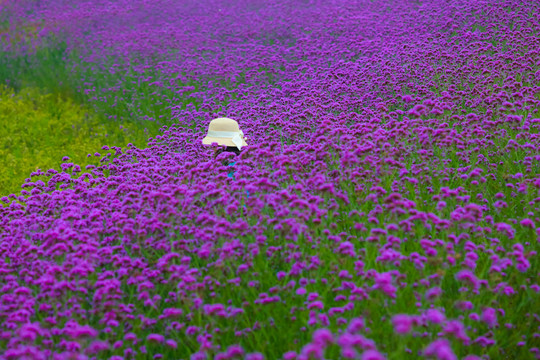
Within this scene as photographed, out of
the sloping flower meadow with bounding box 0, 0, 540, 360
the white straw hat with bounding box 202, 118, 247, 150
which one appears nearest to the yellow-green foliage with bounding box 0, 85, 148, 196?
the sloping flower meadow with bounding box 0, 0, 540, 360

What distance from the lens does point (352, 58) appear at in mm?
9258

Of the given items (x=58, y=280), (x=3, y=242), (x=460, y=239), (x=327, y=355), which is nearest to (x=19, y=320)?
(x=58, y=280)

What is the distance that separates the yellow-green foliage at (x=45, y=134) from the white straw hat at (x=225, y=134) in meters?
3.14

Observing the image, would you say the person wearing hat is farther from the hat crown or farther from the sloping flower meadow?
the sloping flower meadow

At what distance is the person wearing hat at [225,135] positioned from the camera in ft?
18.5

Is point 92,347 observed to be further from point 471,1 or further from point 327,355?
point 471,1

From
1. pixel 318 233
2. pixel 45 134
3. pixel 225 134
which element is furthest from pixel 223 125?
pixel 45 134

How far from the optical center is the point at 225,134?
570 centimetres

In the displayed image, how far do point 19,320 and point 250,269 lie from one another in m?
1.42

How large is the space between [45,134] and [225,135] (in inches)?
221

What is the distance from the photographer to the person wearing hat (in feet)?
18.5

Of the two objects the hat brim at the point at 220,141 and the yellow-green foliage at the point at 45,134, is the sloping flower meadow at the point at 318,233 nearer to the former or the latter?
the hat brim at the point at 220,141

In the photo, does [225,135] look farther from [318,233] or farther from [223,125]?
[318,233]

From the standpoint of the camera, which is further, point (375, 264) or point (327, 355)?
point (375, 264)
